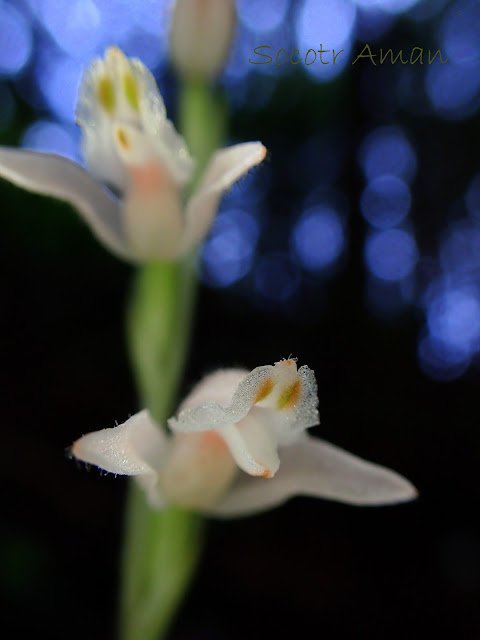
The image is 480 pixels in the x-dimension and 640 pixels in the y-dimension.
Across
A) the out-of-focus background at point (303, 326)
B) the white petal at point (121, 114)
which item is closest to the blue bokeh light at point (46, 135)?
the out-of-focus background at point (303, 326)

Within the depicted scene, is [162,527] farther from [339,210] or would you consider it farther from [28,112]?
[339,210]

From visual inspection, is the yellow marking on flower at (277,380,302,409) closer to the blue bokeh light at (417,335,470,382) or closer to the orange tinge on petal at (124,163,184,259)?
the orange tinge on petal at (124,163,184,259)

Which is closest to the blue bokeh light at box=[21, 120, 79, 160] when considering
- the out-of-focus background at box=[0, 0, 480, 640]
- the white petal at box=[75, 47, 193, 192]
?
the out-of-focus background at box=[0, 0, 480, 640]

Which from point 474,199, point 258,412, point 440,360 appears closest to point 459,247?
point 474,199

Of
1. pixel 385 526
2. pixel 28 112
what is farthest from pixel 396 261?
pixel 28 112

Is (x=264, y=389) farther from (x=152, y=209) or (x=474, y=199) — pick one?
(x=474, y=199)

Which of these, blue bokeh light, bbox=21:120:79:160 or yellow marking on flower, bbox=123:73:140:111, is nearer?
yellow marking on flower, bbox=123:73:140:111
